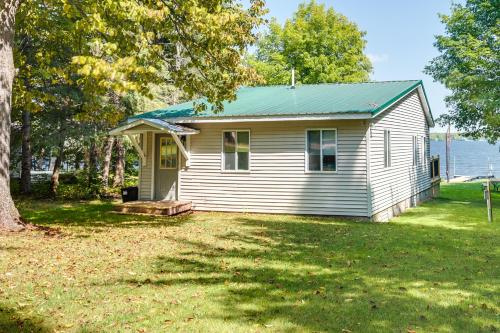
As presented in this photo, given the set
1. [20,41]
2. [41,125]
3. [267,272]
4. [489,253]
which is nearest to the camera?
[267,272]

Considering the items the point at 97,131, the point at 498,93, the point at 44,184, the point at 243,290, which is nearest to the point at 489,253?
the point at 243,290

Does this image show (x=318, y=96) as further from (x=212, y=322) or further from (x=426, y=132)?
(x=212, y=322)

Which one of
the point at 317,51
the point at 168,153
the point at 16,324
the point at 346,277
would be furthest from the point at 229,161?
the point at 317,51

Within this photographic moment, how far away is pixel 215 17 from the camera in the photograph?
9.03m

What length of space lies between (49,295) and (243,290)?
2.41 m

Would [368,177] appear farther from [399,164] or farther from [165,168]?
[165,168]

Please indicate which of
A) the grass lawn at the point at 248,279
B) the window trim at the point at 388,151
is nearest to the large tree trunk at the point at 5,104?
the grass lawn at the point at 248,279

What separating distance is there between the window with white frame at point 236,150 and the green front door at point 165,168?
198 centimetres

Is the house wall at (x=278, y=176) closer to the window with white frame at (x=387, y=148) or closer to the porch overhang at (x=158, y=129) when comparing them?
the porch overhang at (x=158, y=129)

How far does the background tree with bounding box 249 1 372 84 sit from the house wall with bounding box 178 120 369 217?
1998 cm

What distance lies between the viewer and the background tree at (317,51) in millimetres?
32562

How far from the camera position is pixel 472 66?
20375 mm

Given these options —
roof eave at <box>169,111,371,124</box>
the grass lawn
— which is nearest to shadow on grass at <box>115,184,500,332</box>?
the grass lawn

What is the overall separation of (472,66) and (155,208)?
1758cm
